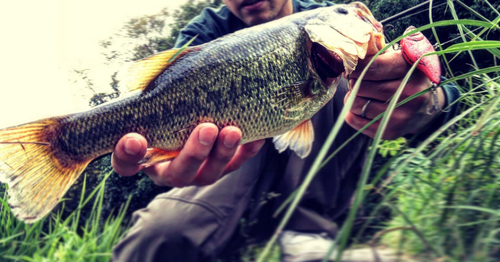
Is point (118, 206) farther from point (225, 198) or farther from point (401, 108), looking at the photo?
point (401, 108)

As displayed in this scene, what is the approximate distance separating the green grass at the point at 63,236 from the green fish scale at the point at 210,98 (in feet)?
2.01

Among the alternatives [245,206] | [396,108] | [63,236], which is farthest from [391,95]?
[63,236]

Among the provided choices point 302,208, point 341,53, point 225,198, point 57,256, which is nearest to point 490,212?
point 341,53

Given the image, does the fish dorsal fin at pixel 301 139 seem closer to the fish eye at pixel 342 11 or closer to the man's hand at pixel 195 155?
the man's hand at pixel 195 155

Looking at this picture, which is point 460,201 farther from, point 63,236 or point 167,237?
point 63,236

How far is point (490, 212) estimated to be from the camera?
0.53 meters

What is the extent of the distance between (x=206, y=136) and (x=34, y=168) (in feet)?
1.41

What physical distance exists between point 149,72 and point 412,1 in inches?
34.6

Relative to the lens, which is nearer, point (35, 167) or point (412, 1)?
point (35, 167)

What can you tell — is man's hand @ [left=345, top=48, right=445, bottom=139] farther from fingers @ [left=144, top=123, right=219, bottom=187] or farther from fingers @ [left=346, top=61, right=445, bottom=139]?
fingers @ [left=144, top=123, right=219, bottom=187]

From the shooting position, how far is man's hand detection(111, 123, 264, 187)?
881mm

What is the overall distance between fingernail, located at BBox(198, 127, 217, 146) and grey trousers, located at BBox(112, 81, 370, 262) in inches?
23.3

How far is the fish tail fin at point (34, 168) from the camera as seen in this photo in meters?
0.83

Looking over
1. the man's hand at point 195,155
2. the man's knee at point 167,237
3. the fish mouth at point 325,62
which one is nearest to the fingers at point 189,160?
the man's hand at point 195,155
